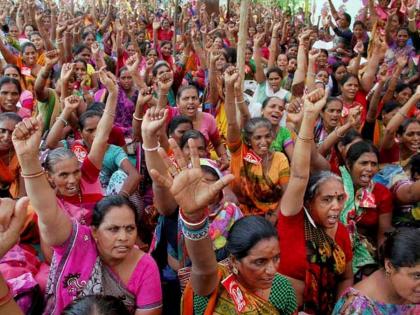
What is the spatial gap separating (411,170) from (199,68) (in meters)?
3.78

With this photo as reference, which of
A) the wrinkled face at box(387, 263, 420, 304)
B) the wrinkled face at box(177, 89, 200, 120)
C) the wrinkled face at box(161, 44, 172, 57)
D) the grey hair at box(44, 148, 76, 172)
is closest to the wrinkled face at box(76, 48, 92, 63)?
the wrinkled face at box(161, 44, 172, 57)

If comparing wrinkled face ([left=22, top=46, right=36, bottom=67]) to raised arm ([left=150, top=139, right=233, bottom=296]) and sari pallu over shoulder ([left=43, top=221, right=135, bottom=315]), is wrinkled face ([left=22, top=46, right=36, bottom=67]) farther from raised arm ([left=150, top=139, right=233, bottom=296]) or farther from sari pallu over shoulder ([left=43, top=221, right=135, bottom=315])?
raised arm ([left=150, top=139, right=233, bottom=296])

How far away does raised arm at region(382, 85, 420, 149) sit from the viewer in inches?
150

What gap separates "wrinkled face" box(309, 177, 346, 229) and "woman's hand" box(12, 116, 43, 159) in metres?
1.30

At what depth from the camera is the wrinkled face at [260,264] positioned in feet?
6.27

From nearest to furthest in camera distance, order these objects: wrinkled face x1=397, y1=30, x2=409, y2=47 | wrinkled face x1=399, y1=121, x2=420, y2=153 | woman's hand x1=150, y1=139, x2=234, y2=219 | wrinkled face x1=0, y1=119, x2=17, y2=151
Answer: woman's hand x1=150, y1=139, x2=234, y2=219, wrinkled face x1=0, y1=119, x2=17, y2=151, wrinkled face x1=399, y1=121, x2=420, y2=153, wrinkled face x1=397, y1=30, x2=409, y2=47

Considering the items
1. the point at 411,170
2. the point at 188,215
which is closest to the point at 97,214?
the point at 188,215

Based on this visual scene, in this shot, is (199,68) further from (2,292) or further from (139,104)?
(2,292)

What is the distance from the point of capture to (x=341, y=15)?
8.53 m

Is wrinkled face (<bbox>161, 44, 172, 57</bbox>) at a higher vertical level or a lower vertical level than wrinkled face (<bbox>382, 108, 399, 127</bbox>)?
higher

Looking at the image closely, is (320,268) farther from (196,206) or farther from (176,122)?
(176,122)

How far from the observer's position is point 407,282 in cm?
188

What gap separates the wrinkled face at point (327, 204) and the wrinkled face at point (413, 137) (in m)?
1.51

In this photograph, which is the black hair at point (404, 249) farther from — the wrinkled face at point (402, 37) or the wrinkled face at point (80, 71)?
the wrinkled face at point (402, 37)
